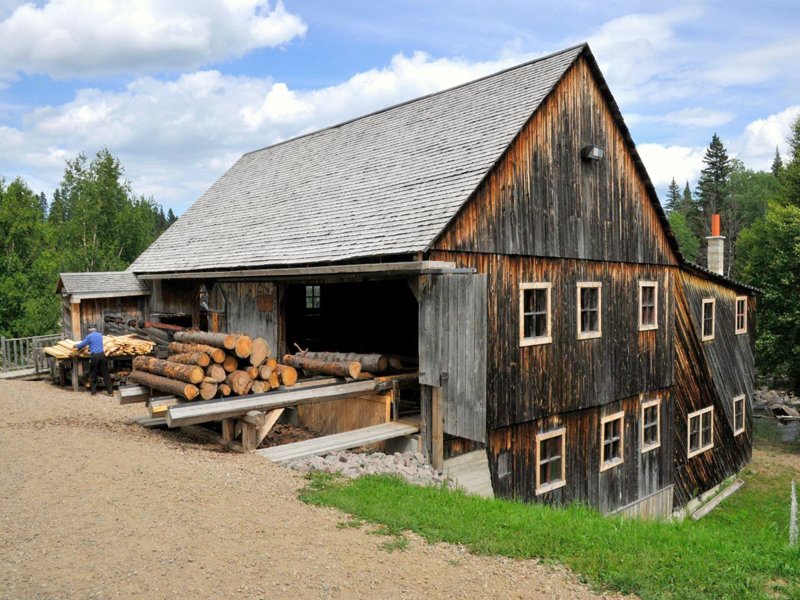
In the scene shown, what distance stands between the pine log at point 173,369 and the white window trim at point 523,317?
577 centimetres

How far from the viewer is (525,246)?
1153 centimetres

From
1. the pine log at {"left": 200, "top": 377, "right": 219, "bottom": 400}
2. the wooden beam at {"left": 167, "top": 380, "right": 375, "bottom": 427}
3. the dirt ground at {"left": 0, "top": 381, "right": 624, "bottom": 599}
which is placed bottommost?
the dirt ground at {"left": 0, "top": 381, "right": 624, "bottom": 599}

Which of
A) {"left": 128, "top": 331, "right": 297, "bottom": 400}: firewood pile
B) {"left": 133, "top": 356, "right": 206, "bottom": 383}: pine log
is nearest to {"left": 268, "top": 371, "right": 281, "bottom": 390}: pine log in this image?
{"left": 128, "top": 331, "right": 297, "bottom": 400}: firewood pile

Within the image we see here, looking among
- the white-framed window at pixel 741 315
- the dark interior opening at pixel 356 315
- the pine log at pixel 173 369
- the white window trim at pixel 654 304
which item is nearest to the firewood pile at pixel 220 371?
the pine log at pixel 173 369

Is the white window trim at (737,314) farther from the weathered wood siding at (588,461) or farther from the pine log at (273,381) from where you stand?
the pine log at (273,381)

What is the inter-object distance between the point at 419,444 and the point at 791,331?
21.5 metres

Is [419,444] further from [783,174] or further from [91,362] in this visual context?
[783,174]

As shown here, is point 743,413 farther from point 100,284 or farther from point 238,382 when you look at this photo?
point 100,284

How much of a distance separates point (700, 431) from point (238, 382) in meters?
14.4

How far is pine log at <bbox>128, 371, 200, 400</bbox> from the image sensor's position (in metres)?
9.73

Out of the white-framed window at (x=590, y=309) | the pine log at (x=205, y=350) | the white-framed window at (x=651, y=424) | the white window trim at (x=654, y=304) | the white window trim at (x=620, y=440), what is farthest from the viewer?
the white-framed window at (x=651, y=424)

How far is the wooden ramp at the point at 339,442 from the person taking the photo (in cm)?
921

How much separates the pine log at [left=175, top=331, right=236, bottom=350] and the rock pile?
2.37 meters

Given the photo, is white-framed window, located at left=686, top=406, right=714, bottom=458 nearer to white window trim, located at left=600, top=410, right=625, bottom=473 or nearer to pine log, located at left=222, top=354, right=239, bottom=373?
white window trim, located at left=600, top=410, right=625, bottom=473
